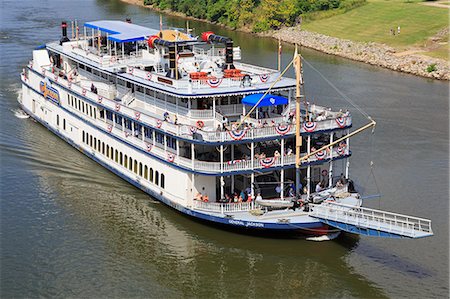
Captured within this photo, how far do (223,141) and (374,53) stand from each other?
180ft

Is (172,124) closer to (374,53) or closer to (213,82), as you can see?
(213,82)

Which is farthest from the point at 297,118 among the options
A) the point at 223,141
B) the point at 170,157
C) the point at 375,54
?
the point at 375,54

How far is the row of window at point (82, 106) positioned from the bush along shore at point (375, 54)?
37.3 metres

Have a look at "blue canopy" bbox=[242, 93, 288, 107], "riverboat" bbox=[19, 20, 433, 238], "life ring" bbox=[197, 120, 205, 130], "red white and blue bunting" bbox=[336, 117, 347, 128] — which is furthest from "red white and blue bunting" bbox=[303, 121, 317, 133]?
"life ring" bbox=[197, 120, 205, 130]

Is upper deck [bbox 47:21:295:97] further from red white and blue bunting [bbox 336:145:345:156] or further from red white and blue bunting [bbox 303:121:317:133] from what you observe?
red white and blue bunting [bbox 336:145:345:156]

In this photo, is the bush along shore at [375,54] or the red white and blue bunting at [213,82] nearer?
the red white and blue bunting at [213,82]

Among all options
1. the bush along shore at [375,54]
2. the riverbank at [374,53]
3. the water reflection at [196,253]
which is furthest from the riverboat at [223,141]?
the riverbank at [374,53]

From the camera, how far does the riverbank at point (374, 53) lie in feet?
265

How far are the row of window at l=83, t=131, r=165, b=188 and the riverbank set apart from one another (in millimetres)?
40381

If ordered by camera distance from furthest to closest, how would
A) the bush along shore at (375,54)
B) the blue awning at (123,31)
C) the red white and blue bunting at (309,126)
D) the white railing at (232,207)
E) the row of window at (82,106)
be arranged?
the bush along shore at (375,54)
the row of window at (82,106)
the blue awning at (123,31)
the red white and blue bunting at (309,126)
the white railing at (232,207)

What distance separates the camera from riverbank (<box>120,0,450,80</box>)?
→ 8069 centimetres

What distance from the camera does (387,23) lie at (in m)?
100

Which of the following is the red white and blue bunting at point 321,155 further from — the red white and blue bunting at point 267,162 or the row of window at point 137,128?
the row of window at point 137,128

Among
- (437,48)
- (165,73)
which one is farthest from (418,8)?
(165,73)
